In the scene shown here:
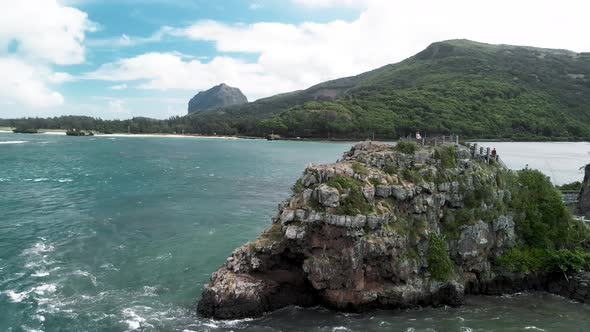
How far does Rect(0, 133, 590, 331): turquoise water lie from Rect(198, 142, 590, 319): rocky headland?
4.79 ft

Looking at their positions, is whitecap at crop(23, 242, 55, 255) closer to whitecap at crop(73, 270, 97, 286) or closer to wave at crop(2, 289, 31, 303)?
whitecap at crop(73, 270, 97, 286)

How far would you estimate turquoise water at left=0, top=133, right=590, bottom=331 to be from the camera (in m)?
27.3

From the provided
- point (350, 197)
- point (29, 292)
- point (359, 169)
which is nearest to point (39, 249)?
point (29, 292)

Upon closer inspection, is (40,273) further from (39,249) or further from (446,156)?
(446,156)

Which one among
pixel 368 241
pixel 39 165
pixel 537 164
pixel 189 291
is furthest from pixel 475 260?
pixel 39 165

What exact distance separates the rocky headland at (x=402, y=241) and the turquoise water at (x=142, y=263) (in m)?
1.46

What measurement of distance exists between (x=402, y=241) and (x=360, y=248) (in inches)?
149

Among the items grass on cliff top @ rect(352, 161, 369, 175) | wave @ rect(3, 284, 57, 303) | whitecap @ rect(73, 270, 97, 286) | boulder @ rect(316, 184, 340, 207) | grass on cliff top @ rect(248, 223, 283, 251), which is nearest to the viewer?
boulder @ rect(316, 184, 340, 207)

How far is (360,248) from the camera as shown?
94.6ft

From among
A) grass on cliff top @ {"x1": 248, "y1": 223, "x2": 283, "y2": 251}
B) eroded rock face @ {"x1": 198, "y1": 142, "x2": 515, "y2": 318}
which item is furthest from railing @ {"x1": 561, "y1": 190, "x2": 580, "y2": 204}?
grass on cliff top @ {"x1": 248, "y1": 223, "x2": 283, "y2": 251}

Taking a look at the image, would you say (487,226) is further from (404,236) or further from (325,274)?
(325,274)

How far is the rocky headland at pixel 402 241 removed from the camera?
28766 millimetres

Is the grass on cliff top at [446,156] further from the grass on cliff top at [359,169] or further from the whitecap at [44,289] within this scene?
the whitecap at [44,289]

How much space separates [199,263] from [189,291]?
19.1 ft
